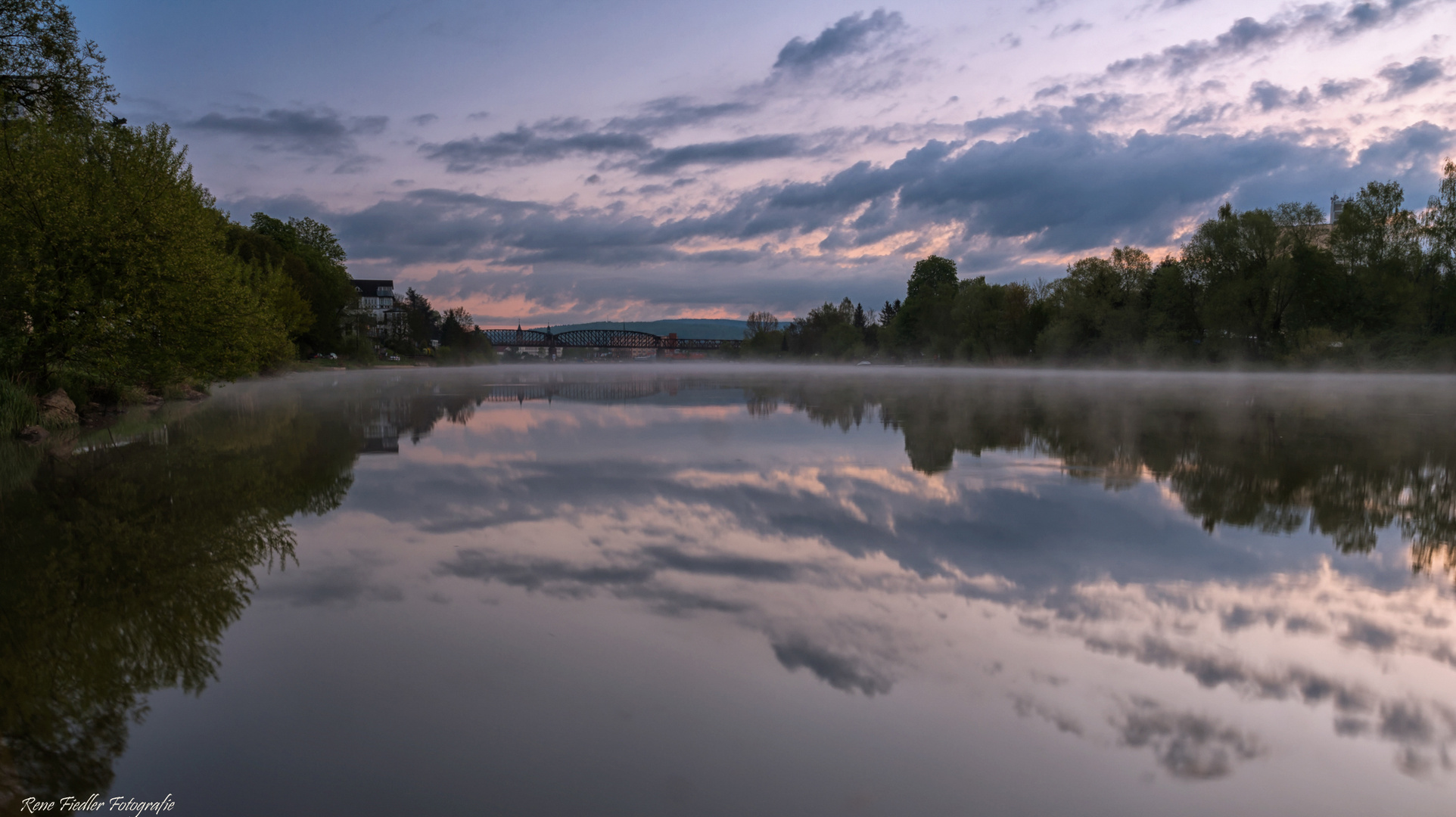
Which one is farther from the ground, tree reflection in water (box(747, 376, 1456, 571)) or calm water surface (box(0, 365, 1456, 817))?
tree reflection in water (box(747, 376, 1456, 571))

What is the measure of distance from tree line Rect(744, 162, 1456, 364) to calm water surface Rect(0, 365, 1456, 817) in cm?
6212

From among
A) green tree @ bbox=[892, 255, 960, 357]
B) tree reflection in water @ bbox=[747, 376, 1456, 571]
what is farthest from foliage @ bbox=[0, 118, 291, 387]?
green tree @ bbox=[892, 255, 960, 357]

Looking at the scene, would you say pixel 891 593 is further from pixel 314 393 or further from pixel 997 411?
pixel 314 393

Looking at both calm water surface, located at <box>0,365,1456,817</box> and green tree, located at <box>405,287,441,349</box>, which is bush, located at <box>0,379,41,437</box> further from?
green tree, located at <box>405,287,441,349</box>

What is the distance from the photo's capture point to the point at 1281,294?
65.1 meters

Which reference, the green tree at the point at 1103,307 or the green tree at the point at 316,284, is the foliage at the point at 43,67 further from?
the green tree at the point at 1103,307

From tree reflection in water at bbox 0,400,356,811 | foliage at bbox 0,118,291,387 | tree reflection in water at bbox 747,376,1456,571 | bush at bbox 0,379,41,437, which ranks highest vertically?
foliage at bbox 0,118,291,387

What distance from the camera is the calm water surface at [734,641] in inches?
150

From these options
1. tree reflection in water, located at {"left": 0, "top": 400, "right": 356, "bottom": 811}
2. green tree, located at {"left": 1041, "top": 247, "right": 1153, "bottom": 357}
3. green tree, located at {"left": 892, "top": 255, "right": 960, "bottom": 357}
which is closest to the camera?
tree reflection in water, located at {"left": 0, "top": 400, "right": 356, "bottom": 811}

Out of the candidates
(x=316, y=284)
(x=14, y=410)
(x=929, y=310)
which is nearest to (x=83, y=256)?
(x=14, y=410)

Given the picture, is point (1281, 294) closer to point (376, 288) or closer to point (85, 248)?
point (85, 248)

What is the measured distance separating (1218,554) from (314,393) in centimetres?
3888

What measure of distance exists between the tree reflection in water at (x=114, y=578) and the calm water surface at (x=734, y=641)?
0.04m

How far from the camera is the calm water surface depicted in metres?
3.81
